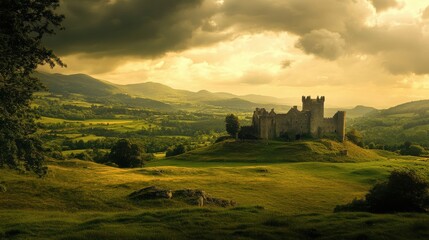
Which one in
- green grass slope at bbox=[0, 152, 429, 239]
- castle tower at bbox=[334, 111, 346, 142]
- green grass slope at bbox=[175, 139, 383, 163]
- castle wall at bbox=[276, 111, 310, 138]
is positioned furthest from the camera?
castle tower at bbox=[334, 111, 346, 142]

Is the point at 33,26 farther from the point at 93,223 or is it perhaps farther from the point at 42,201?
the point at 42,201

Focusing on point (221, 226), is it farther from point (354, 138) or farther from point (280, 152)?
point (354, 138)

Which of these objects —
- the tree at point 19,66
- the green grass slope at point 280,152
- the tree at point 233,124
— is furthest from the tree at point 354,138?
the tree at point 19,66

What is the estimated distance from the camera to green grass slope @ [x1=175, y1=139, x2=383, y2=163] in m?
109

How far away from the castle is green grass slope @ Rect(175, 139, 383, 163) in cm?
759

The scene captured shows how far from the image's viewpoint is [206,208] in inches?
1400

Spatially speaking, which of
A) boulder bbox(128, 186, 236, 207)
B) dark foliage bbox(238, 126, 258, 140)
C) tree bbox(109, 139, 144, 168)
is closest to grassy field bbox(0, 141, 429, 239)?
boulder bbox(128, 186, 236, 207)

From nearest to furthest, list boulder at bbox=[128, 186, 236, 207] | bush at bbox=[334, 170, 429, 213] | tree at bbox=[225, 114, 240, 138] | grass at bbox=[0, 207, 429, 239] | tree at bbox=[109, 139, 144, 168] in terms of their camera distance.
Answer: grass at bbox=[0, 207, 429, 239] → bush at bbox=[334, 170, 429, 213] → boulder at bbox=[128, 186, 236, 207] → tree at bbox=[109, 139, 144, 168] → tree at bbox=[225, 114, 240, 138]

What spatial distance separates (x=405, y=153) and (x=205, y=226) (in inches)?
5692

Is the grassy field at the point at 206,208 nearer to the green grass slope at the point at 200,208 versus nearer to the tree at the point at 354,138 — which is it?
the green grass slope at the point at 200,208

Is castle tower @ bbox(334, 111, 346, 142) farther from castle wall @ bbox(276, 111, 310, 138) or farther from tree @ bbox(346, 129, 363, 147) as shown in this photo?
tree @ bbox(346, 129, 363, 147)

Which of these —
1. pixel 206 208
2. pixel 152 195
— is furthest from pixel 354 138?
pixel 206 208

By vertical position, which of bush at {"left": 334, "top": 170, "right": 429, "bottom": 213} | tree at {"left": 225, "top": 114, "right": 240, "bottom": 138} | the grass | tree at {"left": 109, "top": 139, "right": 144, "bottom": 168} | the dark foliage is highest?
tree at {"left": 225, "top": 114, "right": 240, "bottom": 138}

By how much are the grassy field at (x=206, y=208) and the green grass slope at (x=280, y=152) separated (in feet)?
29.7
